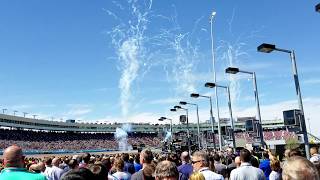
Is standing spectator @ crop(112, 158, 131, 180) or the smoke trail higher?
the smoke trail

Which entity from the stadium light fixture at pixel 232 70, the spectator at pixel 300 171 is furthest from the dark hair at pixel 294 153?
the stadium light fixture at pixel 232 70

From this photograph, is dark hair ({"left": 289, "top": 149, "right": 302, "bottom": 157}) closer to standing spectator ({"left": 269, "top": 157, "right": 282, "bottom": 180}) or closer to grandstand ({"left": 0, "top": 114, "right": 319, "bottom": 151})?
standing spectator ({"left": 269, "top": 157, "right": 282, "bottom": 180})

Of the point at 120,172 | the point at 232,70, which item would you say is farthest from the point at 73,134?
the point at 120,172

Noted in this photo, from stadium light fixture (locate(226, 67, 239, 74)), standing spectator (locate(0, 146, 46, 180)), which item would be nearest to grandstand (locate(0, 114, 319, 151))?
stadium light fixture (locate(226, 67, 239, 74))

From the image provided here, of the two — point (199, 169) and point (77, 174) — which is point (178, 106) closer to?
point (199, 169)

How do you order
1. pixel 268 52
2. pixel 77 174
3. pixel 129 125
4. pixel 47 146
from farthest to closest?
pixel 129 125, pixel 47 146, pixel 268 52, pixel 77 174

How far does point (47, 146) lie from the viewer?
96.8 meters

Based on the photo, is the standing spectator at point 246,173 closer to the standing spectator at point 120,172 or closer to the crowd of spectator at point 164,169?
the crowd of spectator at point 164,169

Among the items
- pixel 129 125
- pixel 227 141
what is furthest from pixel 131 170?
pixel 129 125

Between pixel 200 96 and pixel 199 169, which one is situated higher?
pixel 200 96

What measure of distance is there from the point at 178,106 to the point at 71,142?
73.8 metres

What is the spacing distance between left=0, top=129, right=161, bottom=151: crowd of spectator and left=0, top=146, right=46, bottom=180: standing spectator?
268 feet

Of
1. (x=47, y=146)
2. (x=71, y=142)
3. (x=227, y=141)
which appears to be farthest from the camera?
(x=71, y=142)

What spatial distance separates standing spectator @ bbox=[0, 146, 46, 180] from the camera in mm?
5036
